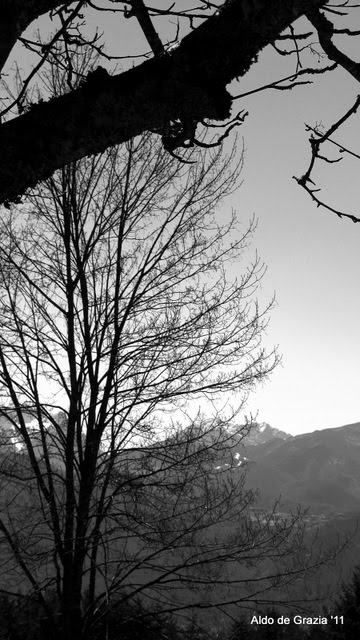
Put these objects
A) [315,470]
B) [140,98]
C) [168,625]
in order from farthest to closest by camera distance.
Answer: [315,470] → [168,625] → [140,98]

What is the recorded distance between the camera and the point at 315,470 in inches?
5015

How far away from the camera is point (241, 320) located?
5.11 meters

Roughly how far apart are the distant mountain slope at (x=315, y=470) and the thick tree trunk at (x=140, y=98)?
358ft

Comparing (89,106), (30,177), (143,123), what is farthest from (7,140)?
(143,123)

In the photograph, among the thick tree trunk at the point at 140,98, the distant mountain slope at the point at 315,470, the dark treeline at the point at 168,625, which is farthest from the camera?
the distant mountain slope at the point at 315,470

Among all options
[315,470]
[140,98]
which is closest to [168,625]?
[140,98]

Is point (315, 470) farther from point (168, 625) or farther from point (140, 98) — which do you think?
point (140, 98)

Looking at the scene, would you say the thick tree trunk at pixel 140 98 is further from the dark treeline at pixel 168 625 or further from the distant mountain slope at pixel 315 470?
the distant mountain slope at pixel 315 470

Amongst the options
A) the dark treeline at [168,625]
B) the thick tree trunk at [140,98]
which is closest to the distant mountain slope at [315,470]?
the dark treeline at [168,625]

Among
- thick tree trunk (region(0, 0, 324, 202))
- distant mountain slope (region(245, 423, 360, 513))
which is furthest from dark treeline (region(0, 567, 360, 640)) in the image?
distant mountain slope (region(245, 423, 360, 513))

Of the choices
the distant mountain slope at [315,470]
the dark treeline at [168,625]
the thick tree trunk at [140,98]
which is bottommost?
the distant mountain slope at [315,470]

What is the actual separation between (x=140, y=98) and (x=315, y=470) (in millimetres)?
138799

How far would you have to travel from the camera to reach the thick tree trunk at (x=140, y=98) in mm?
1172

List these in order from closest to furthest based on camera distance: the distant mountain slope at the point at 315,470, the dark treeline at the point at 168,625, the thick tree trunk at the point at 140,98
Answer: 1. the thick tree trunk at the point at 140,98
2. the dark treeline at the point at 168,625
3. the distant mountain slope at the point at 315,470
